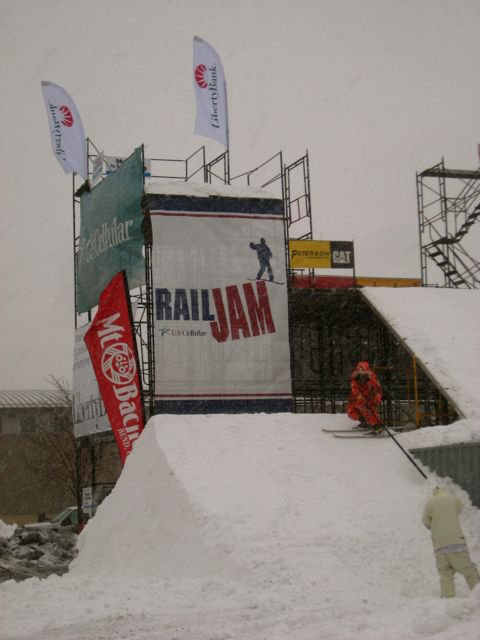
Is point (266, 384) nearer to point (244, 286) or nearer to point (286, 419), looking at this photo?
point (244, 286)

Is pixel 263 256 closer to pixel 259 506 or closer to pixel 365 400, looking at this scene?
pixel 365 400

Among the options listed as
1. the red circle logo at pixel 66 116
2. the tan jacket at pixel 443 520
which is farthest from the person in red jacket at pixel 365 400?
the red circle logo at pixel 66 116

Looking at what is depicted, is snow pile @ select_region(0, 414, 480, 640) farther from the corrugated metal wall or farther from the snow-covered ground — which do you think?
the corrugated metal wall

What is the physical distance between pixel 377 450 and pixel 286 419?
216 cm

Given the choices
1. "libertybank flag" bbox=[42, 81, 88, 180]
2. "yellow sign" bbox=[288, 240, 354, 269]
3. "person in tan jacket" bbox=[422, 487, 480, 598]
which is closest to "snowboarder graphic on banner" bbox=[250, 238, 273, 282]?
"yellow sign" bbox=[288, 240, 354, 269]

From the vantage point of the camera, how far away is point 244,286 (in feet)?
78.2

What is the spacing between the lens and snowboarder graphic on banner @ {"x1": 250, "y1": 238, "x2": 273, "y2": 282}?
2414 cm

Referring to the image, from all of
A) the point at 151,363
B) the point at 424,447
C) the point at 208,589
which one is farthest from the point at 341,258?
the point at 208,589

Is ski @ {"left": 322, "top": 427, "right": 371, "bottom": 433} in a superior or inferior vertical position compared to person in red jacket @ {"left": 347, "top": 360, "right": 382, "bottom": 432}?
inferior

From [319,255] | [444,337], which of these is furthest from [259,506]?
[319,255]

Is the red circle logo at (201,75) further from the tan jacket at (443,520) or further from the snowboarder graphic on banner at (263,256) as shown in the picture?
the tan jacket at (443,520)

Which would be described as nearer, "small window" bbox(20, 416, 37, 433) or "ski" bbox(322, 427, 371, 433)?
"ski" bbox(322, 427, 371, 433)

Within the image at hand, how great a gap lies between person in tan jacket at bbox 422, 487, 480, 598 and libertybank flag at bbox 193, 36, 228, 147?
18.0 meters

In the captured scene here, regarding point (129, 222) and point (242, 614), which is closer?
point (242, 614)
